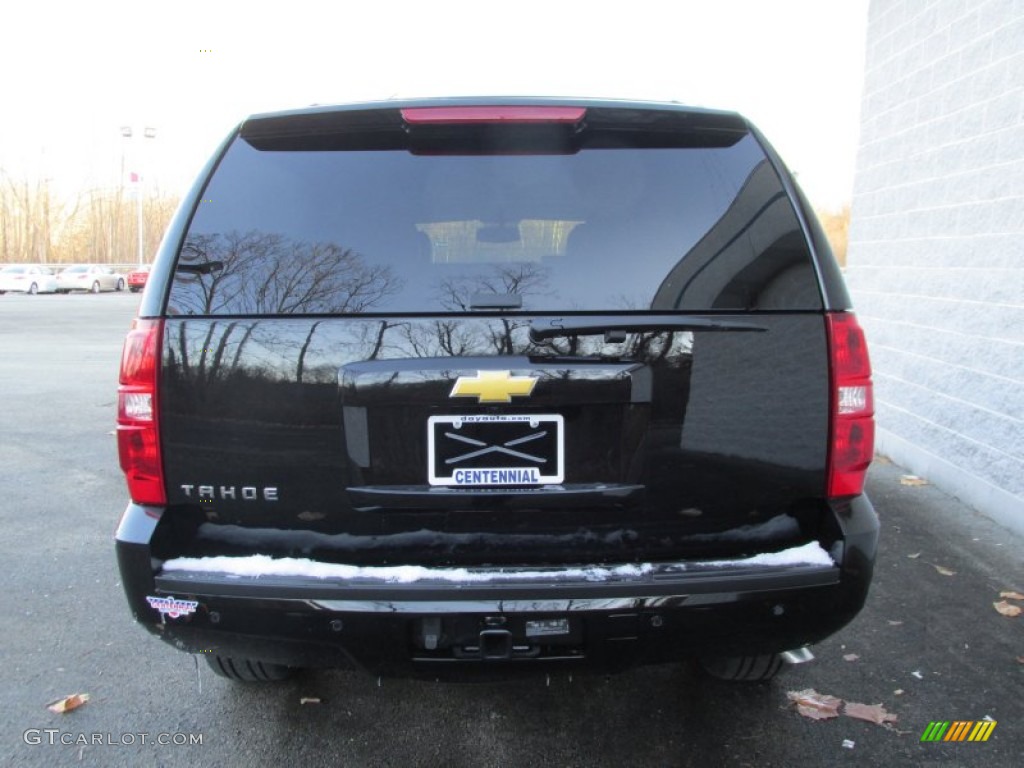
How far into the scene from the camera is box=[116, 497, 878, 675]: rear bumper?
1.88 metres

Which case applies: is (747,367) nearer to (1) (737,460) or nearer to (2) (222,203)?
(1) (737,460)

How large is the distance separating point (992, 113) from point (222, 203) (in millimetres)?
4758

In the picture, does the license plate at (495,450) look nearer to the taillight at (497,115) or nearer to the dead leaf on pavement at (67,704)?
the taillight at (497,115)

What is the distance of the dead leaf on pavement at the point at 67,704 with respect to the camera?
8.71 ft

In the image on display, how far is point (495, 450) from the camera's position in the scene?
1933mm

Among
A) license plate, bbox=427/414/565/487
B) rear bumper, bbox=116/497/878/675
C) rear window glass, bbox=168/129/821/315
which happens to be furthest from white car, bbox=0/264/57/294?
license plate, bbox=427/414/565/487

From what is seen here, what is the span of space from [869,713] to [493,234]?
221 centimetres

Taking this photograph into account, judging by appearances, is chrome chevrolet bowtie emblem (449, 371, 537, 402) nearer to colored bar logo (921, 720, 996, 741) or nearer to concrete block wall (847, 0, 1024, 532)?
colored bar logo (921, 720, 996, 741)

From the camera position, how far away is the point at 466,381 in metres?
1.90

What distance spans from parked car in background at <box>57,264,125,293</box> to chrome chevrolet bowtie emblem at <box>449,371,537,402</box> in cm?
4662

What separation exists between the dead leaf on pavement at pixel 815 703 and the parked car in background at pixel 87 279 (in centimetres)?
4675

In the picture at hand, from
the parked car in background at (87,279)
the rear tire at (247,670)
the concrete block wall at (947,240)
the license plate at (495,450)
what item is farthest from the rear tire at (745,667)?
the parked car in background at (87,279)

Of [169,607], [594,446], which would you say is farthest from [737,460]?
[169,607]

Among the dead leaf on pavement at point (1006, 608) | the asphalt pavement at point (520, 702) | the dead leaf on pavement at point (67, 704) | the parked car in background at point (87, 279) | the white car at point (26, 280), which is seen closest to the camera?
the asphalt pavement at point (520, 702)
